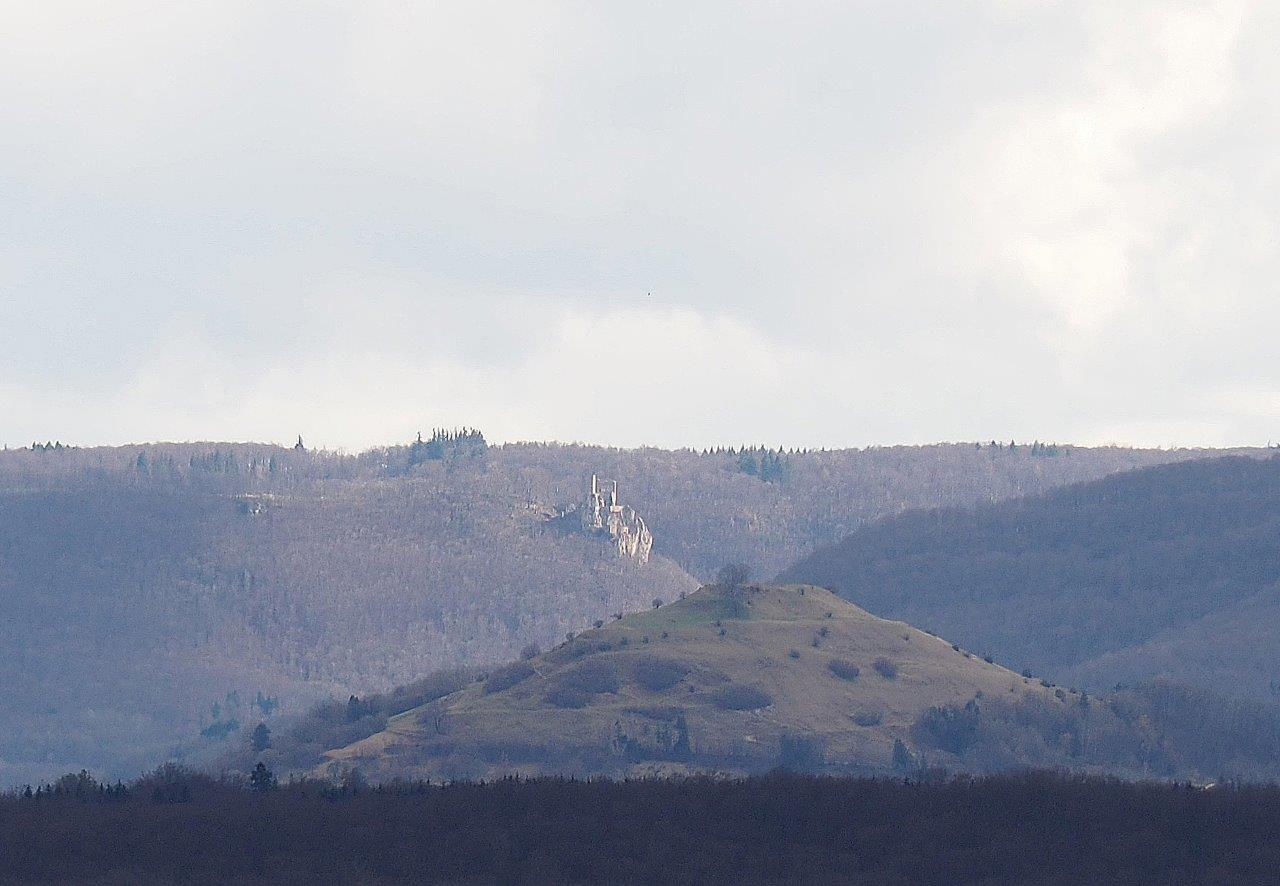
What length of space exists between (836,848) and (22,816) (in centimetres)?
5938

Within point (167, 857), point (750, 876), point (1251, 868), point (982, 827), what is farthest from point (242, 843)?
point (1251, 868)

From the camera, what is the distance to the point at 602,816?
197625 mm

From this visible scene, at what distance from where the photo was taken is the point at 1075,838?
186 m

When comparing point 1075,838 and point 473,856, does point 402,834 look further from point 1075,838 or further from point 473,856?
point 1075,838

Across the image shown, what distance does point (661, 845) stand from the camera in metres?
184

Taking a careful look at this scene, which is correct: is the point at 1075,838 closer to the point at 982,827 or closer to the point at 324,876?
the point at 982,827

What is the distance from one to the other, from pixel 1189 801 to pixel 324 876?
221 ft

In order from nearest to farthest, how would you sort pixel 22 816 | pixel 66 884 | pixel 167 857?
1. pixel 66 884
2. pixel 167 857
3. pixel 22 816

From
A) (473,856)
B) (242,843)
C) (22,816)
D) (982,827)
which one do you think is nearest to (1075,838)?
(982,827)

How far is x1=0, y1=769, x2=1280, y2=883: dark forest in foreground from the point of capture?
574 feet

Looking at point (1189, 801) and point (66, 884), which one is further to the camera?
point (1189, 801)

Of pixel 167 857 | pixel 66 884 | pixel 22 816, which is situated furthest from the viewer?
pixel 22 816

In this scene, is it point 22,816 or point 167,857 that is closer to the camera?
point 167,857

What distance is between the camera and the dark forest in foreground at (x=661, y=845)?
17500cm
